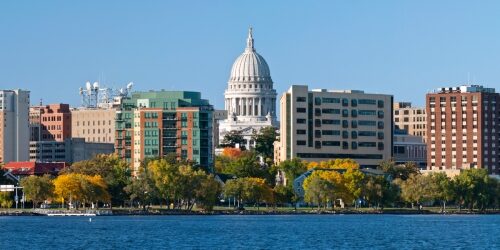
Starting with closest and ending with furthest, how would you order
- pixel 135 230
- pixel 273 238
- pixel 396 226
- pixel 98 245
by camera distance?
pixel 98 245, pixel 273 238, pixel 135 230, pixel 396 226

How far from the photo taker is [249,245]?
12669 cm

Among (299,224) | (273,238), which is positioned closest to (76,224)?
(299,224)

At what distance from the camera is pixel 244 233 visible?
14675 cm

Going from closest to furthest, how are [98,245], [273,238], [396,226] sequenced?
[98,245], [273,238], [396,226]

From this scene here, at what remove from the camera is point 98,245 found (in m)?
126

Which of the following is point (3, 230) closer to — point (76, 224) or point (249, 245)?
point (76, 224)

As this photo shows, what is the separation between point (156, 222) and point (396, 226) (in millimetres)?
27212

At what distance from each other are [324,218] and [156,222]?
28.3 meters

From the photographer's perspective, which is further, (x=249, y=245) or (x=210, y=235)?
(x=210, y=235)

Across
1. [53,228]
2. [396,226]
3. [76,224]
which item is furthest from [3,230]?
[396,226]

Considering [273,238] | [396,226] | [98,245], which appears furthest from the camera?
[396,226]

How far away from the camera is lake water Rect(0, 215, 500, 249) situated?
127938 millimetres

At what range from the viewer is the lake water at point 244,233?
128 meters

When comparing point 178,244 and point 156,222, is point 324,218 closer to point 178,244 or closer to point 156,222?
point 156,222
